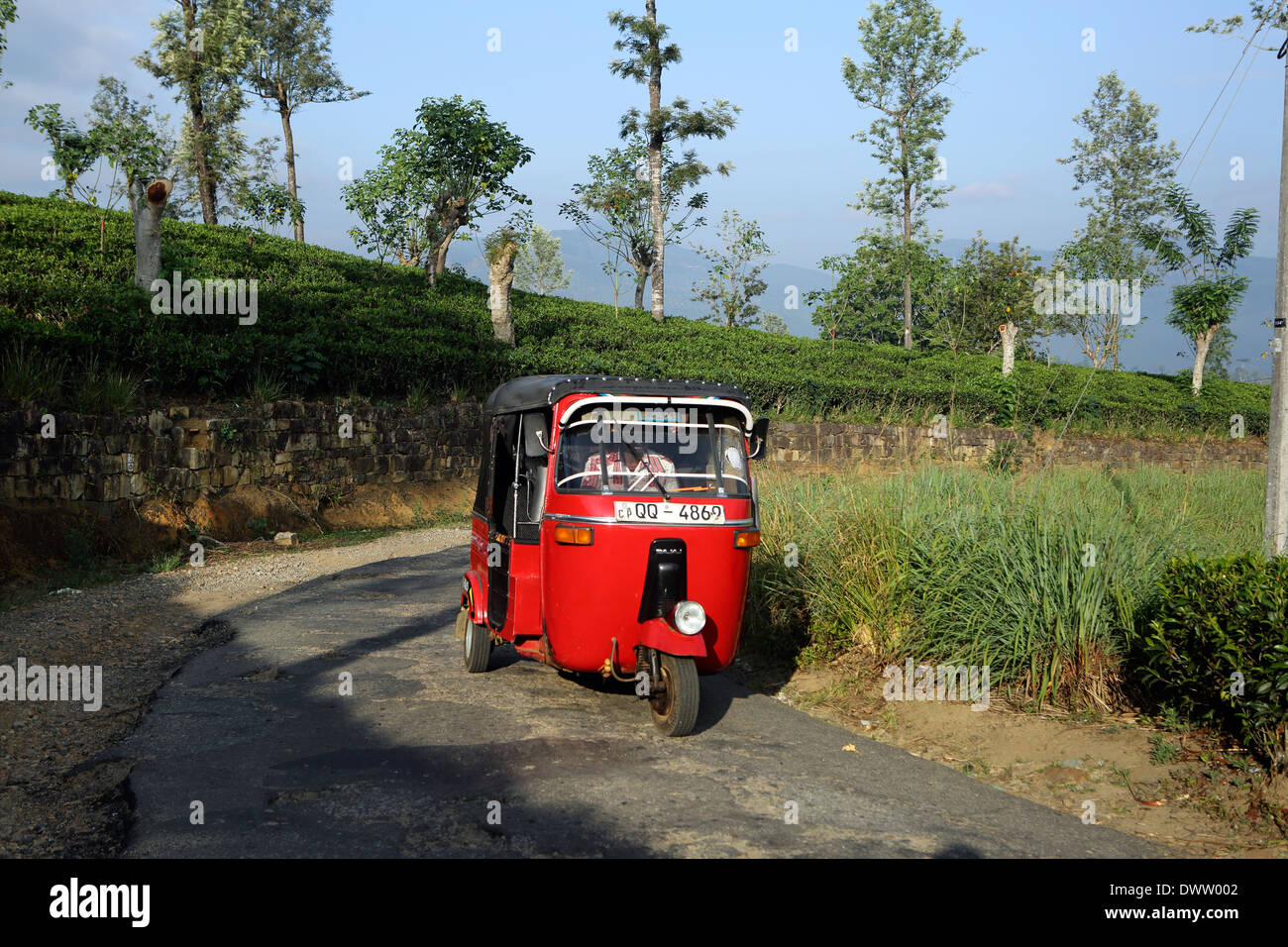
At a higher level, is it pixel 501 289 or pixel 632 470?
pixel 501 289

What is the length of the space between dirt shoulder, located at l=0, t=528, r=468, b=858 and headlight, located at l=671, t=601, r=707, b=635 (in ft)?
10.5

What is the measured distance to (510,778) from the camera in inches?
206

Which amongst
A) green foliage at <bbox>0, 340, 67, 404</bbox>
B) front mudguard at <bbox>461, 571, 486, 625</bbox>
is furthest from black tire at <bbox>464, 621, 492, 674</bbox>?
green foliage at <bbox>0, 340, 67, 404</bbox>

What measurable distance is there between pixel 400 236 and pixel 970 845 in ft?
112

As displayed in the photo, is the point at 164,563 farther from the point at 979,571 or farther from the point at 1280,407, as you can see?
the point at 1280,407

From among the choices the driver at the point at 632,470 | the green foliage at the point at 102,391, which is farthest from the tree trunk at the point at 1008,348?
the driver at the point at 632,470

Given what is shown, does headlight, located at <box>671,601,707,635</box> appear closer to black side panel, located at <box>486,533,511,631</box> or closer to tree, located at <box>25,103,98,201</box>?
black side panel, located at <box>486,533,511,631</box>

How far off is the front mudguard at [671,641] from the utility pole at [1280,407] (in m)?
5.20

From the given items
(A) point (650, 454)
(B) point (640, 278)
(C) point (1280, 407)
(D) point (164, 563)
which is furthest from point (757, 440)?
(B) point (640, 278)

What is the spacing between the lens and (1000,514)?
25.5ft

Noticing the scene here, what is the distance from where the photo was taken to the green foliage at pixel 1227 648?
5.05 m

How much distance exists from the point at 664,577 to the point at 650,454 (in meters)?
0.94
